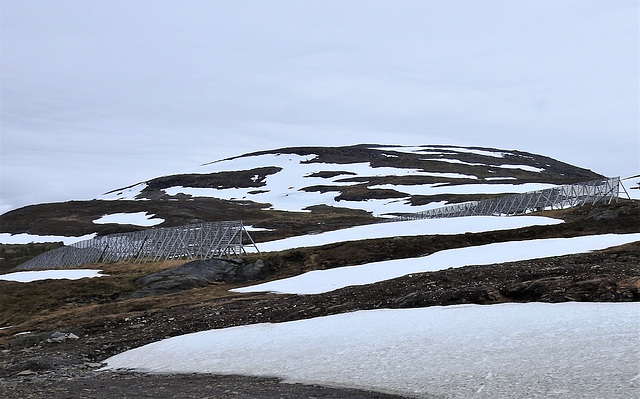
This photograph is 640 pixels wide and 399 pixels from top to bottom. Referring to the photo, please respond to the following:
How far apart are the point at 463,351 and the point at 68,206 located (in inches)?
5639

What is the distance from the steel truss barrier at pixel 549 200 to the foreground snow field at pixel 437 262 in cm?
3057

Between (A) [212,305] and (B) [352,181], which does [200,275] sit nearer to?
(A) [212,305]

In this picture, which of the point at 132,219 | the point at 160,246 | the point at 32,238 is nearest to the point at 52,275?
the point at 160,246

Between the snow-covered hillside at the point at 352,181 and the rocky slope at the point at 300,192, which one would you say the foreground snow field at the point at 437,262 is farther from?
the snow-covered hillside at the point at 352,181

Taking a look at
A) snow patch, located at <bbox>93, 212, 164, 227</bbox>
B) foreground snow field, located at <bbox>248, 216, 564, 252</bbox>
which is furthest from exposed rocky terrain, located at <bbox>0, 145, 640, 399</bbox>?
snow patch, located at <bbox>93, 212, 164, 227</bbox>

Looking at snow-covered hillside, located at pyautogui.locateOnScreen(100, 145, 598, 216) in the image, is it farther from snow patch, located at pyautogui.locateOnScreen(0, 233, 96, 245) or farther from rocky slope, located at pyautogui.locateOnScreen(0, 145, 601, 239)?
snow patch, located at pyautogui.locateOnScreen(0, 233, 96, 245)

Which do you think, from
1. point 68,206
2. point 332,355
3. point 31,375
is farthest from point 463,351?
point 68,206

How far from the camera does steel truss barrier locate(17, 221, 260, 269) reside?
50.5 meters

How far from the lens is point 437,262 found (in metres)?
30.9

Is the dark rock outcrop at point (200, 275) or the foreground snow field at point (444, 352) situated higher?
the dark rock outcrop at point (200, 275)

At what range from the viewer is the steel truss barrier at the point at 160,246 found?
5047 centimetres

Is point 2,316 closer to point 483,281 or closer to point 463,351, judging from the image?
point 483,281

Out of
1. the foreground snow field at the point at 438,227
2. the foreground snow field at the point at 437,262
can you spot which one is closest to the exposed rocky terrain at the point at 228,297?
the foreground snow field at the point at 438,227

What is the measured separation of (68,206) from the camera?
462 feet
